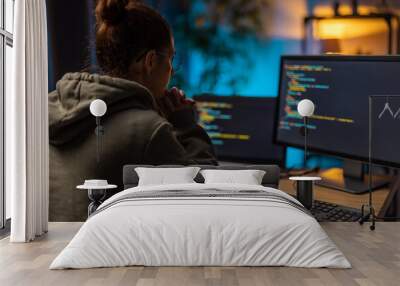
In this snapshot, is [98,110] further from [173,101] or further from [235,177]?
[235,177]

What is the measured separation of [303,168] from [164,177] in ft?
4.50

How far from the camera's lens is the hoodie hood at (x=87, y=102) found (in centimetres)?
620

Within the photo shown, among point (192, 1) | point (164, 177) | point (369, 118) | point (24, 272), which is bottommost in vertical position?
point (24, 272)

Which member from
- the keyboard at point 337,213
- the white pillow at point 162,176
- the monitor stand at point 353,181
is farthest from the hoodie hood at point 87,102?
the keyboard at point 337,213

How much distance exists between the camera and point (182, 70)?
Result: 6.47 m

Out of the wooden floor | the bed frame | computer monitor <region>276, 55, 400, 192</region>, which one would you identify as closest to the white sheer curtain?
the wooden floor

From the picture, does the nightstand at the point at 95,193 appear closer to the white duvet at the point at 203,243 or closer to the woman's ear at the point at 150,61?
the woman's ear at the point at 150,61

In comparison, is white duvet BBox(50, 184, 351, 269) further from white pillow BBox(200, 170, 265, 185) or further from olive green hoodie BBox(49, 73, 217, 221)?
olive green hoodie BBox(49, 73, 217, 221)

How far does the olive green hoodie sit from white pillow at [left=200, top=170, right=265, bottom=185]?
0.40 metres

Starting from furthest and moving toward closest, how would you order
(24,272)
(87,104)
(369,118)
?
(87,104) → (369,118) → (24,272)

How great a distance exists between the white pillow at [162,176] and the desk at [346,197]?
94 centimetres

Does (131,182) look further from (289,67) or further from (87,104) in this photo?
(289,67)

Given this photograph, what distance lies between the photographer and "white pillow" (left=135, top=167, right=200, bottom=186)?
584 centimetres

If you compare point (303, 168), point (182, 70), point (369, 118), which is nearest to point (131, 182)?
point (182, 70)
